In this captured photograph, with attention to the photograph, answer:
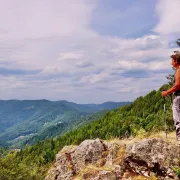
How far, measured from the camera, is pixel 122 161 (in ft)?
58.2

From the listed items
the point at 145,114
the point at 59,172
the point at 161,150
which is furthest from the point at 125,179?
the point at 145,114

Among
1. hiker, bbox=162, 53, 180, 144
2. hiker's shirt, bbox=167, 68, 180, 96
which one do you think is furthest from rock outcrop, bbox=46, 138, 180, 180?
hiker's shirt, bbox=167, 68, 180, 96

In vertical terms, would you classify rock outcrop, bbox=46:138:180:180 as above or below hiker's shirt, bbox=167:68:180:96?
below

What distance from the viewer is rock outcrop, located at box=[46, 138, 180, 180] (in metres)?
15.9

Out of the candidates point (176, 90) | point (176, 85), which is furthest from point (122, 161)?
point (176, 85)

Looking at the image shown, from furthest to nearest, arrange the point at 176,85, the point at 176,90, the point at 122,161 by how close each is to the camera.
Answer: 1. the point at 122,161
2. the point at 176,90
3. the point at 176,85

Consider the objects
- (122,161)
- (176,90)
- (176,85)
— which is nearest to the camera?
Answer: (176,85)

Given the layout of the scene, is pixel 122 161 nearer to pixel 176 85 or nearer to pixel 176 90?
pixel 176 90

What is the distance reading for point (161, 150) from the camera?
16.4 metres

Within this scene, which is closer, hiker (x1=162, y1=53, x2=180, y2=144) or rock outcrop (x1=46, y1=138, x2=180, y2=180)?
hiker (x1=162, y1=53, x2=180, y2=144)

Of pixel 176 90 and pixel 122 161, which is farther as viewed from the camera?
pixel 122 161

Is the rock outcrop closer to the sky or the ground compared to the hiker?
closer to the ground

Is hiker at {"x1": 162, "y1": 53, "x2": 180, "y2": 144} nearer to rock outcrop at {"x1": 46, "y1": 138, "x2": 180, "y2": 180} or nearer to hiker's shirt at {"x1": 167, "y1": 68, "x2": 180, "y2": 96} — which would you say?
hiker's shirt at {"x1": 167, "y1": 68, "x2": 180, "y2": 96}

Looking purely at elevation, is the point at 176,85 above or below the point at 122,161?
above
